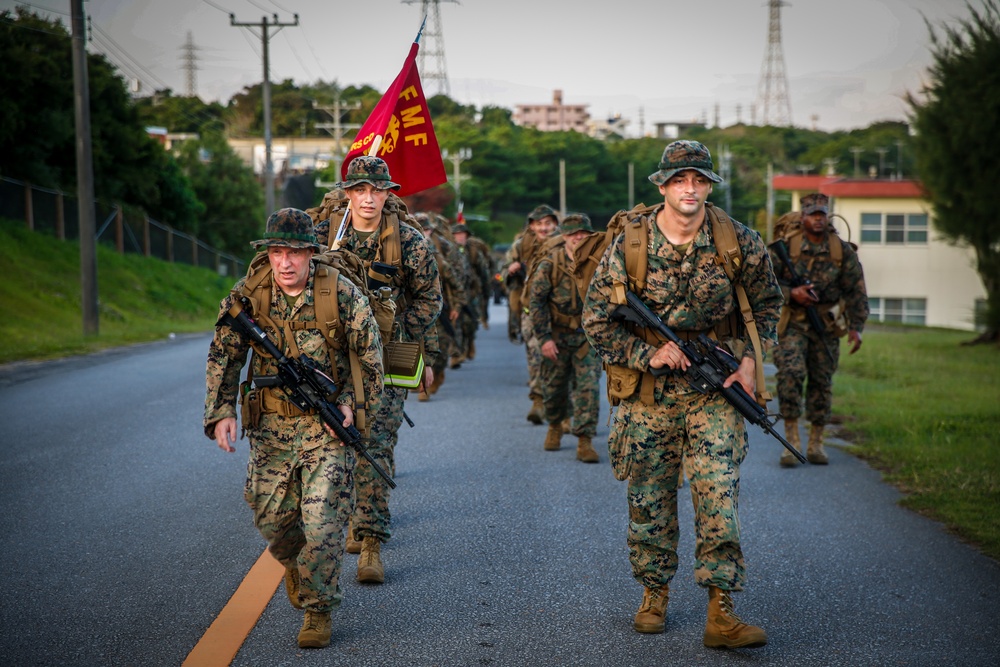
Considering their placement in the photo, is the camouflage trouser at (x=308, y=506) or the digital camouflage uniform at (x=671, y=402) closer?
the camouflage trouser at (x=308, y=506)

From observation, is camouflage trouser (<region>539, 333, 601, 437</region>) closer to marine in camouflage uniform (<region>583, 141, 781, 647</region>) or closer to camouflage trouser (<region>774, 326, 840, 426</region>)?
camouflage trouser (<region>774, 326, 840, 426</region>)

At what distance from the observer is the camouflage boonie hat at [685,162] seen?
527 cm

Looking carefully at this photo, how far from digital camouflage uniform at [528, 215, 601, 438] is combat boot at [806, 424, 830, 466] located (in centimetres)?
190

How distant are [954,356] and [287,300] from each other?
1895cm

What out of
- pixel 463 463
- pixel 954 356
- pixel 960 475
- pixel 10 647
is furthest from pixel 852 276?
pixel 954 356

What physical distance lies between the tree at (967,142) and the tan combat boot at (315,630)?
2016cm

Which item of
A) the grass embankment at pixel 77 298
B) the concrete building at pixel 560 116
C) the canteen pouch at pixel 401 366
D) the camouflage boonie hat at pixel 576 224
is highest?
the concrete building at pixel 560 116

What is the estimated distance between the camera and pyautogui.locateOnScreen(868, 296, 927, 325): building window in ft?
149

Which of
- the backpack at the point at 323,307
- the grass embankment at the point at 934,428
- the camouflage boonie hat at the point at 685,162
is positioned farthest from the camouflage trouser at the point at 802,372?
the backpack at the point at 323,307

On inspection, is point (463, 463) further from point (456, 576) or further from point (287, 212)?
point (287, 212)

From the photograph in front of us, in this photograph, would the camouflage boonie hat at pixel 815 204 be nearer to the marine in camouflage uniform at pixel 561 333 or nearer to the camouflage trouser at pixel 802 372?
the camouflage trouser at pixel 802 372

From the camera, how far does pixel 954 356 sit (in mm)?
21875

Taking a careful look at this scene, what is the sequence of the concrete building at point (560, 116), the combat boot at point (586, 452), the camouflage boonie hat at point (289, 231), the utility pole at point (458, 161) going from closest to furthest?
the camouflage boonie hat at point (289, 231), the combat boot at point (586, 452), the utility pole at point (458, 161), the concrete building at point (560, 116)

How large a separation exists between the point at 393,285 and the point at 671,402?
2.08m
